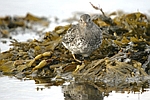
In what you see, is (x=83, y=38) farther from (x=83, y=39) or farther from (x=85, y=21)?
(x=85, y=21)

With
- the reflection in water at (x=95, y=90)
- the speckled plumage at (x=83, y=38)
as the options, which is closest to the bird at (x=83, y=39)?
the speckled plumage at (x=83, y=38)

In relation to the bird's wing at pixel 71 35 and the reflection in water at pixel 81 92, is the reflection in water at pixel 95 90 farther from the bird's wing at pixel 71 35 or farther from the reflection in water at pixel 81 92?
the bird's wing at pixel 71 35

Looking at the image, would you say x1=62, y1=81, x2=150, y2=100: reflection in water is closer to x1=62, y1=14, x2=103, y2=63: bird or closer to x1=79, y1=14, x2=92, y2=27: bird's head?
x1=62, y1=14, x2=103, y2=63: bird

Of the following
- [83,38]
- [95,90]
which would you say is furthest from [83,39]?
[95,90]

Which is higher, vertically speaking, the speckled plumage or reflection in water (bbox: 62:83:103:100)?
the speckled plumage

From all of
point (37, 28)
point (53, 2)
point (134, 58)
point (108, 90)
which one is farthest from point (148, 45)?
point (53, 2)

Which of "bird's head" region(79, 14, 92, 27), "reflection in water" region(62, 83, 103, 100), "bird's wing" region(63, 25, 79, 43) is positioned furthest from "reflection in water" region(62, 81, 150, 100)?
"bird's head" region(79, 14, 92, 27)
